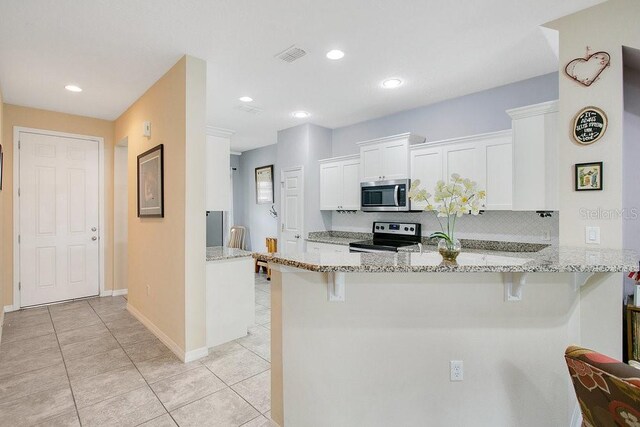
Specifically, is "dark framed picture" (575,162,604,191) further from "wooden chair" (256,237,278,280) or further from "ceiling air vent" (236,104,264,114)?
"wooden chair" (256,237,278,280)

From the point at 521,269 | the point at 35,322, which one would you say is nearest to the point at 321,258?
the point at 521,269

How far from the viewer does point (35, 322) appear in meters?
3.72

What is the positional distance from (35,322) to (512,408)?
491 centimetres

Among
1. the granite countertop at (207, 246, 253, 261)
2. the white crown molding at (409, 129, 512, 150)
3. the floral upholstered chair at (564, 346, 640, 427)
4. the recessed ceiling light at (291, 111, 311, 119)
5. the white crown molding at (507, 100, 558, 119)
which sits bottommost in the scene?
the floral upholstered chair at (564, 346, 640, 427)

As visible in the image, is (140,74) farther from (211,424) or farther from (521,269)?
(521,269)

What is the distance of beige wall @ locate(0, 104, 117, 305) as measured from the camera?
4.00 meters

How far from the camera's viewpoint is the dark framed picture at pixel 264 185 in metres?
6.59

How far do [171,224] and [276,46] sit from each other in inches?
74.3

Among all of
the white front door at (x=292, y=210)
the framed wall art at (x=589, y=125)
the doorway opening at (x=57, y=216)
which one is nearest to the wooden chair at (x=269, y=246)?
the white front door at (x=292, y=210)

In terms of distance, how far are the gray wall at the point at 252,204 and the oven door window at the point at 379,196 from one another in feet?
8.96

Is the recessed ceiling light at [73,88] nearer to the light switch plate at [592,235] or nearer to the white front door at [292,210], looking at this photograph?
the white front door at [292,210]

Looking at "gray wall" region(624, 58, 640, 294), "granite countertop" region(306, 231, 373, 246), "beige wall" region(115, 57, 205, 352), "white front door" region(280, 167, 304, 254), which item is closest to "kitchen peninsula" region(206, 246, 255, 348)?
"beige wall" region(115, 57, 205, 352)

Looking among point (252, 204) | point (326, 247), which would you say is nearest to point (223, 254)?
point (326, 247)

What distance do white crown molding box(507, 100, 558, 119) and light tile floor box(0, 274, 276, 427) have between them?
3218 mm
